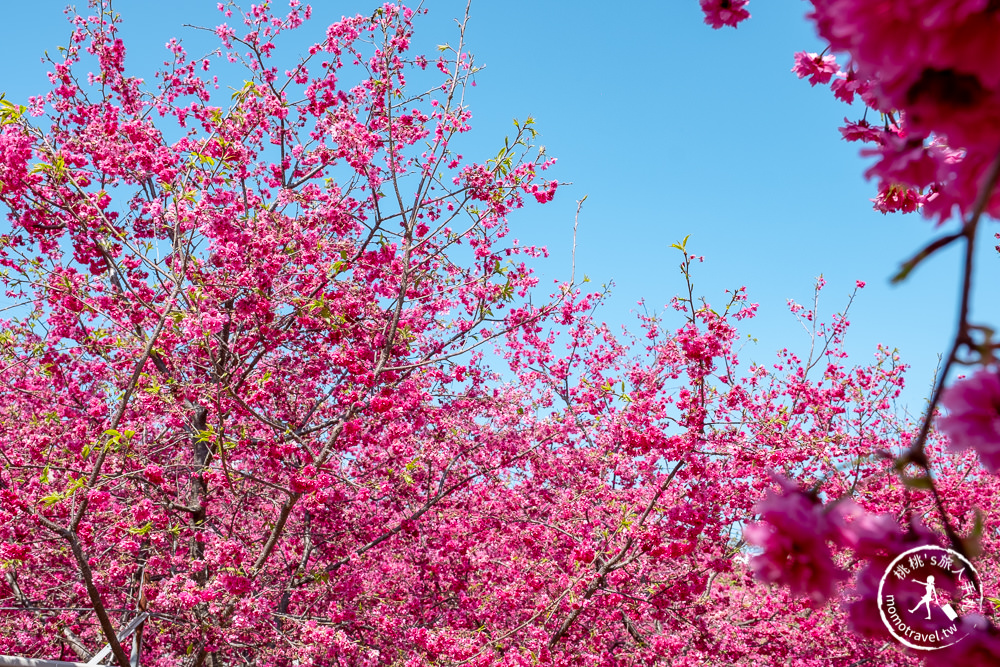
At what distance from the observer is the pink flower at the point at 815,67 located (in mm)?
3029

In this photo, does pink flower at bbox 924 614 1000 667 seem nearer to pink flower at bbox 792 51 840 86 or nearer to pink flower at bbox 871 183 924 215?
pink flower at bbox 871 183 924 215

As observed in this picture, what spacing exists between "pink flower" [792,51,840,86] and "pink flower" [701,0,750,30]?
1.13ft

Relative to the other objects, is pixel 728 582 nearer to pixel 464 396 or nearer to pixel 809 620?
pixel 809 620

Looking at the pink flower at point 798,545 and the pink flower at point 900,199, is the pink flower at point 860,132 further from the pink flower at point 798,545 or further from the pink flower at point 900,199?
the pink flower at point 798,545

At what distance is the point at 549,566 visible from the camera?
8.34m

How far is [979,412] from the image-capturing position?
1221mm

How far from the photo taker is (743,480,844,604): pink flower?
4.30 feet

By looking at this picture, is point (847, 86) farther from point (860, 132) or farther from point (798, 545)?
point (798, 545)

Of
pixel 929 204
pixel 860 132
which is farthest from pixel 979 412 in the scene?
pixel 860 132

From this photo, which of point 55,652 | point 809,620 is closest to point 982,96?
point 809,620

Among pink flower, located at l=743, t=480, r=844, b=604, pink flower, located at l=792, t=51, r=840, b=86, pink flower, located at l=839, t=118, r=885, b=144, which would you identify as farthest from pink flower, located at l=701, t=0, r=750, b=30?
pink flower, located at l=743, t=480, r=844, b=604

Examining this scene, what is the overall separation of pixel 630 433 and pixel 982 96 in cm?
596

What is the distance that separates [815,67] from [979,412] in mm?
2433

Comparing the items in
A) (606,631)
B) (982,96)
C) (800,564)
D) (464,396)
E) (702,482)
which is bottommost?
(800,564)
